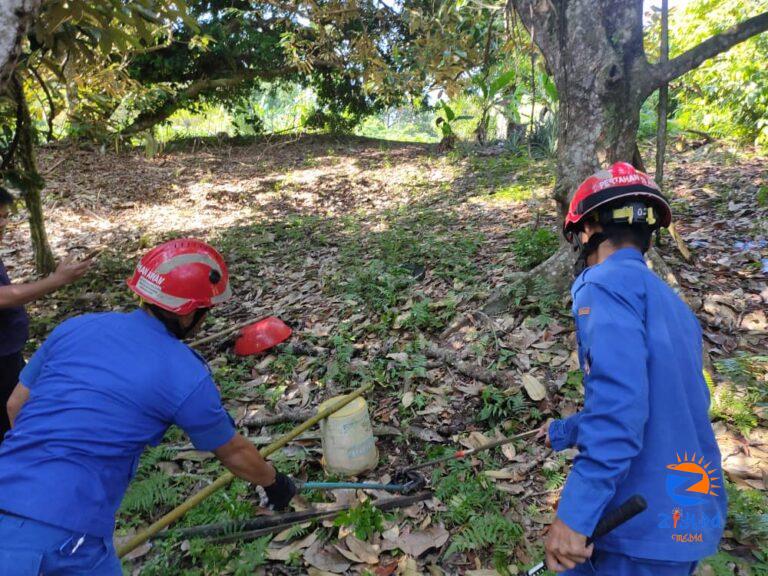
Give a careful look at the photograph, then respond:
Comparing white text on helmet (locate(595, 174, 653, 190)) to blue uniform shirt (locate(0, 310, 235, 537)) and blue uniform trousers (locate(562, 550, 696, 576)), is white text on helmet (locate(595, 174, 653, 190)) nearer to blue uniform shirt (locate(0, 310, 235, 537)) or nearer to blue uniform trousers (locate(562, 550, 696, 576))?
blue uniform trousers (locate(562, 550, 696, 576))

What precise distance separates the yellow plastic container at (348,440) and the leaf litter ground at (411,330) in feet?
0.50

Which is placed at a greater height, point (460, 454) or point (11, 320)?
point (11, 320)

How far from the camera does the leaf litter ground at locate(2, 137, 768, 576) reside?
2980mm

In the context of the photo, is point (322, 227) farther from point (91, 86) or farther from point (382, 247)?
point (91, 86)

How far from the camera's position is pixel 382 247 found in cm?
711

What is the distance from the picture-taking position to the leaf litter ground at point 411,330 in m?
2.98

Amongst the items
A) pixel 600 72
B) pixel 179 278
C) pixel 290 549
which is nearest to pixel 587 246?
pixel 179 278

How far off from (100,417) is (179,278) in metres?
0.58

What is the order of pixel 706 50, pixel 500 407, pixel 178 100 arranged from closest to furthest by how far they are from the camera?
pixel 500 407 < pixel 706 50 < pixel 178 100

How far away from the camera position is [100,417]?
73.5 inches

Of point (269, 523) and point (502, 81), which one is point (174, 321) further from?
point (502, 81)

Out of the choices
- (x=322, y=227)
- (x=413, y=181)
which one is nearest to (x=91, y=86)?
(x=322, y=227)

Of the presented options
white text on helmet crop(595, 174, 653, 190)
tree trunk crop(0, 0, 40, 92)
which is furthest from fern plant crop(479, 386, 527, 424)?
tree trunk crop(0, 0, 40, 92)

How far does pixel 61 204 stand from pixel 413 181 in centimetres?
680
